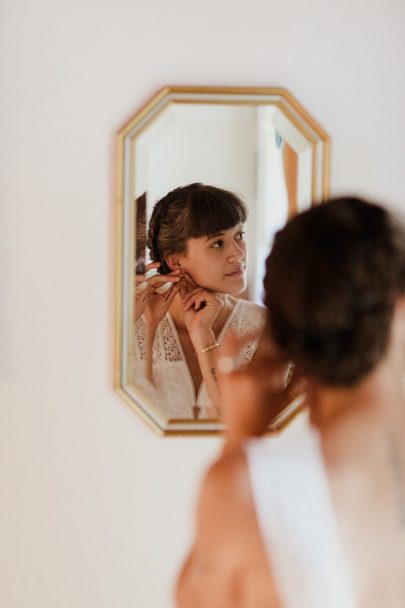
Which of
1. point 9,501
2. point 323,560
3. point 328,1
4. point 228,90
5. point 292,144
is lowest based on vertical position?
point 9,501

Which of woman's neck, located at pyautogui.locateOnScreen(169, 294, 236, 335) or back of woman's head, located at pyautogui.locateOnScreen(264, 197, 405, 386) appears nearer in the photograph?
back of woman's head, located at pyautogui.locateOnScreen(264, 197, 405, 386)

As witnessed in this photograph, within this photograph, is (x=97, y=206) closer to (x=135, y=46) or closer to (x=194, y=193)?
(x=194, y=193)

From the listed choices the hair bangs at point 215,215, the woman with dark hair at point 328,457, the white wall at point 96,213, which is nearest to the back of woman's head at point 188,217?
the hair bangs at point 215,215

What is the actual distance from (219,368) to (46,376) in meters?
0.40

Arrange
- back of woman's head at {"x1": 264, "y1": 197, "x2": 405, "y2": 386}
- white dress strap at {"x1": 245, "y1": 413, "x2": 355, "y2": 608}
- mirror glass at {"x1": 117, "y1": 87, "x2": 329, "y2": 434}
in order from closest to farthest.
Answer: back of woman's head at {"x1": 264, "y1": 197, "x2": 405, "y2": 386} < white dress strap at {"x1": 245, "y1": 413, "x2": 355, "y2": 608} < mirror glass at {"x1": 117, "y1": 87, "x2": 329, "y2": 434}

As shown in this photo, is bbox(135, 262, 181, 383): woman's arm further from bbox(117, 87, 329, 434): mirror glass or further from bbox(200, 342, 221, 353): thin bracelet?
bbox(200, 342, 221, 353): thin bracelet

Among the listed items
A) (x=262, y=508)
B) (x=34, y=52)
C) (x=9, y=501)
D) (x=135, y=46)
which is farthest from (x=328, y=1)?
(x=9, y=501)

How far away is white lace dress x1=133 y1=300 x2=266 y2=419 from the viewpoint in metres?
1.76

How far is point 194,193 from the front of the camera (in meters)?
1.74

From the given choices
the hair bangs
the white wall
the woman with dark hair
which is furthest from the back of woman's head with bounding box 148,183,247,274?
the woman with dark hair

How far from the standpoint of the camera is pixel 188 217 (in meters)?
1.75

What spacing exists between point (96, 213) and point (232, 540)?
91 centimetres

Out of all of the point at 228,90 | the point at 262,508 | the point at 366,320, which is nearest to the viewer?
the point at 366,320

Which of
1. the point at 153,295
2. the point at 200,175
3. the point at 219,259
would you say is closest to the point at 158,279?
the point at 153,295
